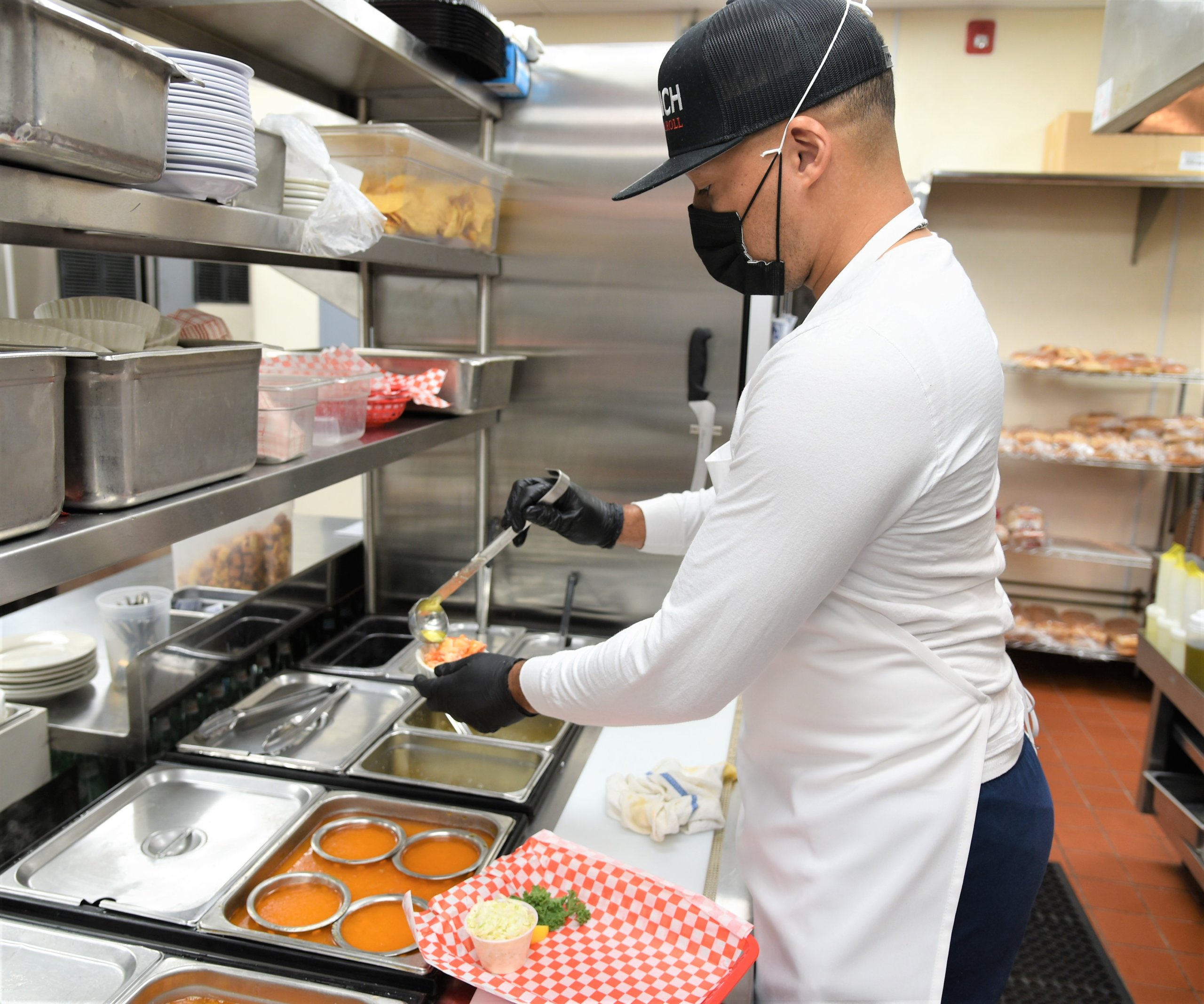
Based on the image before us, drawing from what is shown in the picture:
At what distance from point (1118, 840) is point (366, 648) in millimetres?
2552

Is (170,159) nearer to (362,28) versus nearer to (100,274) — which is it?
(362,28)

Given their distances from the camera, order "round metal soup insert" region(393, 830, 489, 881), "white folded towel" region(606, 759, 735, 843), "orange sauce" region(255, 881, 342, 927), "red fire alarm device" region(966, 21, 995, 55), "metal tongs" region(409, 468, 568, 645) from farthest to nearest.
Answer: "red fire alarm device" region(966, 21, 995, 55) < "metal tongs" region(409, 468, 568, 645) < "white folded towel" region(606, 759, 735, 843) < "round metal soup insert" region(393, 830, 489, 881) < "orange sauce" region(255, 881, 342, 927)

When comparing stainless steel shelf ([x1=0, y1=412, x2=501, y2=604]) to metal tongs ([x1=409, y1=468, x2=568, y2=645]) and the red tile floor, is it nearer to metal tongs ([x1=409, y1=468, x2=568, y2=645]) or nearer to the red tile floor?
metal tongs ([x1=409, y1=468, x2=568, y2=645])

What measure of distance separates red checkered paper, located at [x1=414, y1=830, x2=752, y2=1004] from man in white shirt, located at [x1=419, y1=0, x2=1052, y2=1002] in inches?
3.6

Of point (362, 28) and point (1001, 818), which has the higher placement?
point (362, 28)

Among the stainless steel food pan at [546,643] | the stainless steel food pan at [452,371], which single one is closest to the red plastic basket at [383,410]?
the stainless steel food pan at [452,371]

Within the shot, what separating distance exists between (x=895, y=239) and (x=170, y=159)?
2.96ft

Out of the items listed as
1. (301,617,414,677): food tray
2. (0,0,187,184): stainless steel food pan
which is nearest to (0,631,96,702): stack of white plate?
(301,617,414,677): food tray

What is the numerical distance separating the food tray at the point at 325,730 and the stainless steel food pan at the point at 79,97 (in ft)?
3.75

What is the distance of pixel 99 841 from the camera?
1.56 meters

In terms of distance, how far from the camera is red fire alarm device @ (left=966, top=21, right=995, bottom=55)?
4.19 m

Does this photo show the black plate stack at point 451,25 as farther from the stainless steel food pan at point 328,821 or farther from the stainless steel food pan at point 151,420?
the stainless steel food pan at point 328,821

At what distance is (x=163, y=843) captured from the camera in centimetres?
156

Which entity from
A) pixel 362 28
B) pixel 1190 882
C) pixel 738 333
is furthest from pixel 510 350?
pixel 1190 882
